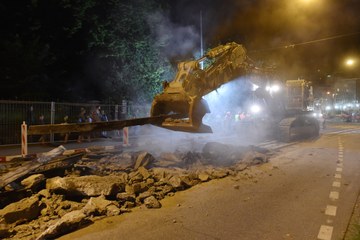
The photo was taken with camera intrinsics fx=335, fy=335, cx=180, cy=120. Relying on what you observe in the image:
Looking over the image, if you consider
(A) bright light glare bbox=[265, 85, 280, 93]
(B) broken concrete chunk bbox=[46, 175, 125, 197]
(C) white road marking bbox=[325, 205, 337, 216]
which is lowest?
(C) white road marking bbox=[325, 205, 337, 216]

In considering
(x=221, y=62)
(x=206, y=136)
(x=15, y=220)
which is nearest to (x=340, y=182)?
(x=221, y=62)

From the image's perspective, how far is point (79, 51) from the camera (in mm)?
20000

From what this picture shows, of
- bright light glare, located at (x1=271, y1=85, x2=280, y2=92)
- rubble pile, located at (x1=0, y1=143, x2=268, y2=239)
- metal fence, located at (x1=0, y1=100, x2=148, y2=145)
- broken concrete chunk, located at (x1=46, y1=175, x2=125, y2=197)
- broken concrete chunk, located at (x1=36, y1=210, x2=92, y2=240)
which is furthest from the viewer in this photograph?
metal fence, located at (x1=0, y1=100, x2=148, y2=145)

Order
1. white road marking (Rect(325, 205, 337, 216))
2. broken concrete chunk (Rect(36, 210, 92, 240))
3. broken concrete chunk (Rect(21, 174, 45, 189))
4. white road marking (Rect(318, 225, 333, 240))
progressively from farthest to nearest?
broken concrete chunk (Rect(21, 174, 45, 189))
white road marking (Rect(325, 205, 337, 216))
white road marking (Rect(318, 225, 333, 240))
broken concrete chunk (Rect(36, 210, 92, 240))

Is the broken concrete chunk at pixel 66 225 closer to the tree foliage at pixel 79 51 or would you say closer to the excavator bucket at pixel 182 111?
the excavator bucket at pixel 182 111

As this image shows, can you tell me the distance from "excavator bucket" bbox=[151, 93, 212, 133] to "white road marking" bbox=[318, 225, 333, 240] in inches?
158

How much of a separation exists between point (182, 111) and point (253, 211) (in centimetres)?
392

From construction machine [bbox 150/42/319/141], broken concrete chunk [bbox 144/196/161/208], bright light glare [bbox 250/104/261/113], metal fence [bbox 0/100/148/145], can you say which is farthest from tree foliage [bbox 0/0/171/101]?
broken concrete chunk [bbox 144/196/161/208]

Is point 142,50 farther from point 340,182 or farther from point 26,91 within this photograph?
point 340,182

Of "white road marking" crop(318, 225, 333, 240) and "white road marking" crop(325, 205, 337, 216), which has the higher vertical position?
"white road marking" crop(325, 205, 337, 216)

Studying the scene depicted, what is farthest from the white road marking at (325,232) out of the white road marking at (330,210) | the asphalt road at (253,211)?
the white road marking at (330,210)

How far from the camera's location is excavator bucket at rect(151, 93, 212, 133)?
8.52 metres

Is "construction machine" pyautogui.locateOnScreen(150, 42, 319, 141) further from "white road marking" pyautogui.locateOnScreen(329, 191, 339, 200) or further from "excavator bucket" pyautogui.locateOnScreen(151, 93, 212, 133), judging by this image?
"white road marking" pyautogui.locateOnScreen(329, 191, 339, 200)

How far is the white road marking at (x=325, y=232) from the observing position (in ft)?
16.1
